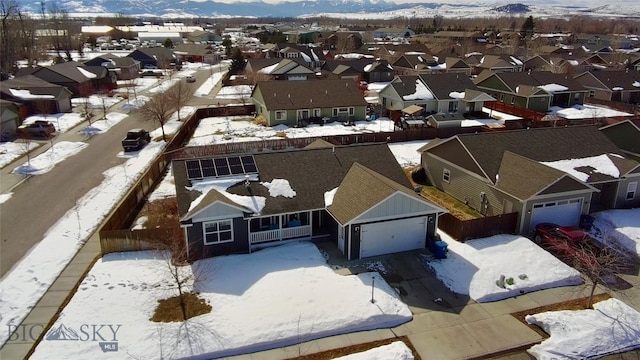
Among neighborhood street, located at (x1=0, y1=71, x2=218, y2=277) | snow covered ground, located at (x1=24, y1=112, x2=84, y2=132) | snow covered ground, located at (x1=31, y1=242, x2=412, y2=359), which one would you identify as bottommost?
snow covered ground, located at (x1=31, y1=242, x2=412, y2=359)

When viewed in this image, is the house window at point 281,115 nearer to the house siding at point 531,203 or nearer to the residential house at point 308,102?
the residential house at point 308,102

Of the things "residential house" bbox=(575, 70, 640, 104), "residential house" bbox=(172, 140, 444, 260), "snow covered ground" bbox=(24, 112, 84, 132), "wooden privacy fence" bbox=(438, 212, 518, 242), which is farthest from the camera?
"residential house" bbox=(575, 70, 640, 104)

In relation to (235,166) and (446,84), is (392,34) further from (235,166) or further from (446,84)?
(235,166)

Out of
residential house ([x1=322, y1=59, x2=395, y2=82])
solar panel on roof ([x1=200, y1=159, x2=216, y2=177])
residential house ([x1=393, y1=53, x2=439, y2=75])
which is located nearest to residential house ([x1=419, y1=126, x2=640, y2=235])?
solar panel on roof ([x1=200, y1=159, x2=216, y2=177])

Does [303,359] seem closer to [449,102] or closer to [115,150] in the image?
[115,150]

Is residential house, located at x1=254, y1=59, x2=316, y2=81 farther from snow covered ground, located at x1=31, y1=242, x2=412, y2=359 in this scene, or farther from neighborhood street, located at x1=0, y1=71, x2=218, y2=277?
snow covered ground, located at x1=31, y1=242, x2=412, y2=359

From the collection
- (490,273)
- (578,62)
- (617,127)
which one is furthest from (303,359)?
(578,62)

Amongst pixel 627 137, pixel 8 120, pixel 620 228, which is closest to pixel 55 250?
pixel 8 120
